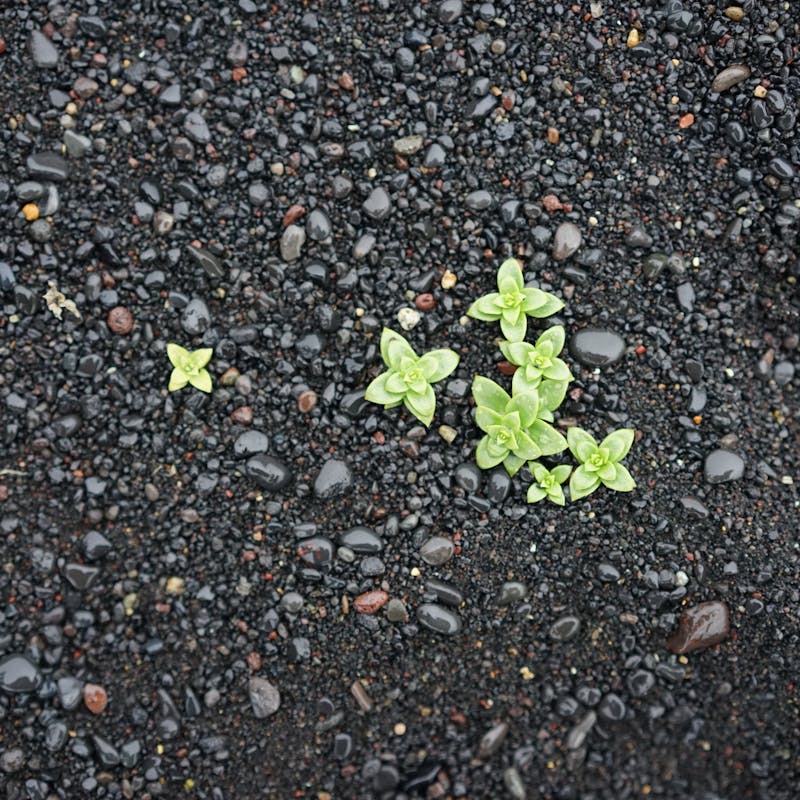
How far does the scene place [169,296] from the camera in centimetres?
318

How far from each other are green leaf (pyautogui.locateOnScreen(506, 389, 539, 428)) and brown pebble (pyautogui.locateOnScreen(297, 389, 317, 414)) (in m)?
0.75

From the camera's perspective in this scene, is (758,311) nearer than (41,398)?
No

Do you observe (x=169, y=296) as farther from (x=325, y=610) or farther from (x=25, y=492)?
(x=325, y=610)

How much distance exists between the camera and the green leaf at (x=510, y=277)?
315 cm

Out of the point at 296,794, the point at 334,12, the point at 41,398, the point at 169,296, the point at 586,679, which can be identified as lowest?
the point at 296,794

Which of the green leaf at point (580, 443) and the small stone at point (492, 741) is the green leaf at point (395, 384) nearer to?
the green leaf at point (580, 443)

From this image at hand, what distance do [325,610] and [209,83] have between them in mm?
2089

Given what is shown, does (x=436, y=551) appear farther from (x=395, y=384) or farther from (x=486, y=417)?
(x=395, y=384)

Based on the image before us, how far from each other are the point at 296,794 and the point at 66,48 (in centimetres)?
297

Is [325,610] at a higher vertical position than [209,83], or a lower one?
lower

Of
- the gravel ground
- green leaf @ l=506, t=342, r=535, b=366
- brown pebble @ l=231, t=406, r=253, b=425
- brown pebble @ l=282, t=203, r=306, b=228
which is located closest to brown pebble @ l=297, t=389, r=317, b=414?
the gravel ground

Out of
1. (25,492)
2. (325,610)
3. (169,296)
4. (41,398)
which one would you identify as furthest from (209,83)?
(325,610)

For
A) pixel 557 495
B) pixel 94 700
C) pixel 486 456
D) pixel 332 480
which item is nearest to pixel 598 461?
pixel 557 495

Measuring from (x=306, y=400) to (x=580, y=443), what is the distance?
107cm
